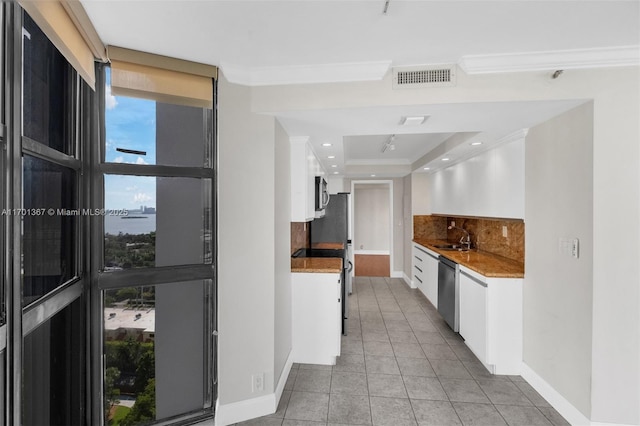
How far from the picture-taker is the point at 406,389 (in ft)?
8.01

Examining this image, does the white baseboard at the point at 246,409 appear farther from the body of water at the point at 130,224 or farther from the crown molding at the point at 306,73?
the crown molding at the point at 306,73

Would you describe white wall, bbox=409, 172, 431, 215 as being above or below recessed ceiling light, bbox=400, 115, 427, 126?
below

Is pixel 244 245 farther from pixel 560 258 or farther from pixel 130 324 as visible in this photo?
pixel 560 258

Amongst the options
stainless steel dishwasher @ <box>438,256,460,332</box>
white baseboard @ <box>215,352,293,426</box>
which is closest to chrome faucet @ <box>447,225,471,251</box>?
stainless steel dishwasher @ <box>438,256,460,332</box>

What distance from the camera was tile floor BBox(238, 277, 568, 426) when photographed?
2.11 metres

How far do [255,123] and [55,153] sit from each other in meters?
1.15

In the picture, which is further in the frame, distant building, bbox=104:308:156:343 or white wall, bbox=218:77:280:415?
white wall, bbox=218:77:280:415

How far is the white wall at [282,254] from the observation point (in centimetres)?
227

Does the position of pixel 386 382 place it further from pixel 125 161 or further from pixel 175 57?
pixel 175 57

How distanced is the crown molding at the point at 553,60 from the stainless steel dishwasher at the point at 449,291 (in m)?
2.12

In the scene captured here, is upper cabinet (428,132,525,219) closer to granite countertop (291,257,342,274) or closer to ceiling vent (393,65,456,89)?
ceiling vent (393,65,456,89)

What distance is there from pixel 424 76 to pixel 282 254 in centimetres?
171

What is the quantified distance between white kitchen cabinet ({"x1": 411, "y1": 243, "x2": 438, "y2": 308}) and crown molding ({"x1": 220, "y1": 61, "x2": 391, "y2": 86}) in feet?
9.42

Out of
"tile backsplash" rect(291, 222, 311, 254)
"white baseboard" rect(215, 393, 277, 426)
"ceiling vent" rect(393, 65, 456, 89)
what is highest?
"ceiling vent" rect(393, 65, 456, 89)
